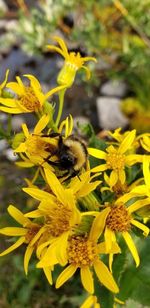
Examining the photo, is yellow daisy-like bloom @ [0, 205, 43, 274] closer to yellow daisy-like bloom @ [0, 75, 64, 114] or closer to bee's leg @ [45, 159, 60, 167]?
bee's leg @ [45, 159, 60, 167]

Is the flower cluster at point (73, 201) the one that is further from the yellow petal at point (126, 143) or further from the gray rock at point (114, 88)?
the gray rock at point (114, 88)

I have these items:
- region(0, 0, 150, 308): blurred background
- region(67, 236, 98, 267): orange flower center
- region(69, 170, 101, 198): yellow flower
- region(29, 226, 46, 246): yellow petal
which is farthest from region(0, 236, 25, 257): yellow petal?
region(0, 0, 150, 308): blurred background

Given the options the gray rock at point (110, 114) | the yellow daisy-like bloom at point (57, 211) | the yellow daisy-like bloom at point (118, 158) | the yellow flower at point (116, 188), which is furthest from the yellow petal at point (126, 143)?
the gray rock at point (110, 114)

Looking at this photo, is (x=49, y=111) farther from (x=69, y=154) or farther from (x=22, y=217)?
(x=22, y=217)

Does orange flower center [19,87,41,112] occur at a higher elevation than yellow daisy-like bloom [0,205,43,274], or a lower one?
higher

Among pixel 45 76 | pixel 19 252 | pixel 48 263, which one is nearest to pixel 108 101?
pixel 45 76

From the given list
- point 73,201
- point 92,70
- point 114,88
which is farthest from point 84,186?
point 114,88
